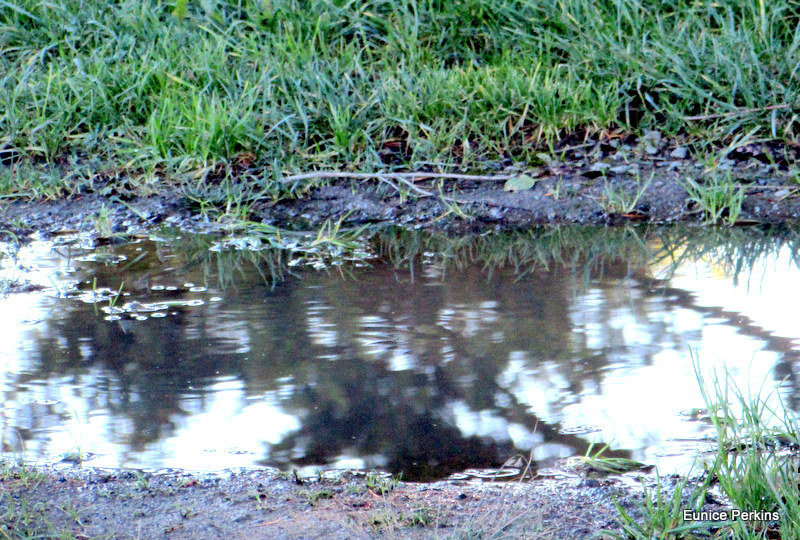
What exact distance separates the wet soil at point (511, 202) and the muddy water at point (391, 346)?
0.81 feet

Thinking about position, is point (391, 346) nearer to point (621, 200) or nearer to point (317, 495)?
point (317, 495)

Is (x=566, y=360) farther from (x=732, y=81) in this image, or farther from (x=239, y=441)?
(x=732, y=81)

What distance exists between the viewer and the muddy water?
2117mm

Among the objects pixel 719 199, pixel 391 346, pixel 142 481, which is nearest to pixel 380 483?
pixel 142 481

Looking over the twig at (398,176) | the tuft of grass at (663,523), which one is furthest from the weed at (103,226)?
the tuft of grass at (663,523)

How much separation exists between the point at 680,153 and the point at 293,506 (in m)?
3.12

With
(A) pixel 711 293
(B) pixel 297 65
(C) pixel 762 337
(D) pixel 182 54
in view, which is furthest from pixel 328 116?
(C) pixel 762 337

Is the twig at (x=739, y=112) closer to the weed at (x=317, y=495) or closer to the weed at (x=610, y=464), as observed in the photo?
the weed at (x=610, y=464)

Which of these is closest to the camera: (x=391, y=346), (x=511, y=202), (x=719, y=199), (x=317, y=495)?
(x=317, y=495)

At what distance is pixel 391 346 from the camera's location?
104 inches

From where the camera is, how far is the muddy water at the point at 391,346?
6.95ft

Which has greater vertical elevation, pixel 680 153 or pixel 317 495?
pixel 680 153

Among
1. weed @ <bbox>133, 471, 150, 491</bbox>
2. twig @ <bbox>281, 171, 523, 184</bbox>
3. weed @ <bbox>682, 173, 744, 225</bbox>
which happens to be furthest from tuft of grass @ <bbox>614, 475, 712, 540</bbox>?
twig @ <bbox>281, 171, 523, 184</bbox>

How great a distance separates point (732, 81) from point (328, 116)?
1977 millimetres
